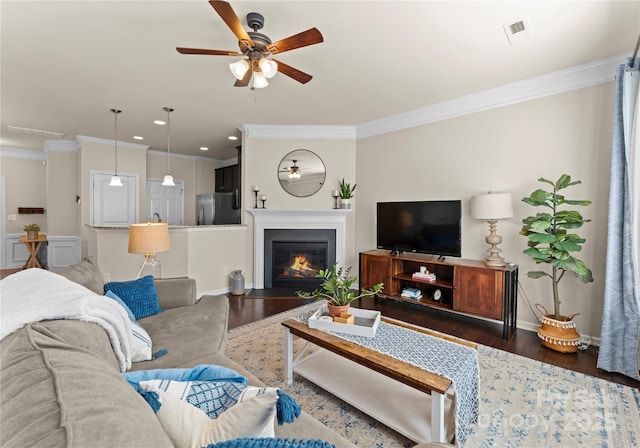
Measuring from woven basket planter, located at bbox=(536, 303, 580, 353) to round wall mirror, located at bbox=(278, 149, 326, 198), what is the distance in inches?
132

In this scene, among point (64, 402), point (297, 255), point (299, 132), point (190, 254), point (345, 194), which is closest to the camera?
point (64, 402)

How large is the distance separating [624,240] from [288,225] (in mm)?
3827

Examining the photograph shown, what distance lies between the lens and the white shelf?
1586mm

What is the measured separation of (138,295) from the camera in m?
2.19

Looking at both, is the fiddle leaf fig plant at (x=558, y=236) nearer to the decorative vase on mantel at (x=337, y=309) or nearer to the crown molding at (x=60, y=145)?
the decorative vase on mantel at (x=337, y=309)

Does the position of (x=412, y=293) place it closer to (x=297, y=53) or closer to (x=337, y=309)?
(x=337, y=309)

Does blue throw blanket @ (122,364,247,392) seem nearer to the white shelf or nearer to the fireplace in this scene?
the white shelf

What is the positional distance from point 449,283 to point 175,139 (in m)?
5.27

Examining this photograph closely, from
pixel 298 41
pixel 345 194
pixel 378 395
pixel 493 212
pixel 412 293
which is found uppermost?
pixel 298 41

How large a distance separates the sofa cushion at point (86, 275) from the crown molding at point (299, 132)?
3166mm

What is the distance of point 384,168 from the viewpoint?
4.42m

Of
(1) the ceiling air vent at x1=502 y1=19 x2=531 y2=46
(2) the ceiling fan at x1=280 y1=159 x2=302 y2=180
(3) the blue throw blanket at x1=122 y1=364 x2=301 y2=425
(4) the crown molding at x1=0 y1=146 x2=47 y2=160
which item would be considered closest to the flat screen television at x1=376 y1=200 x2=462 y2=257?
(2) the ceiling fan at x1=280 y1=159 x2=302 y2=180

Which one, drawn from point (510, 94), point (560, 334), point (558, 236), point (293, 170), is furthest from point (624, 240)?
point (293, 170)

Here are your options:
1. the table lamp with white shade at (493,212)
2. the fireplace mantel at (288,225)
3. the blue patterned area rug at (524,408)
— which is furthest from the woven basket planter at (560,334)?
the fireplace mantel at (288,225)
